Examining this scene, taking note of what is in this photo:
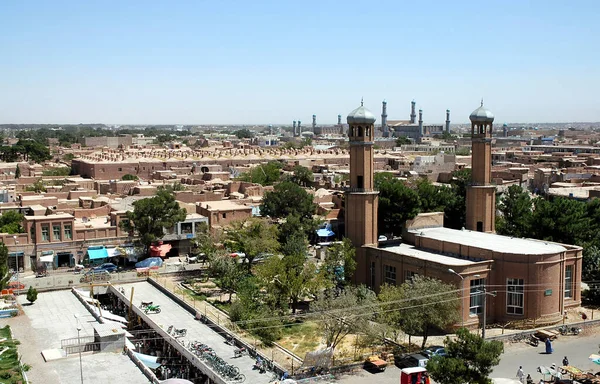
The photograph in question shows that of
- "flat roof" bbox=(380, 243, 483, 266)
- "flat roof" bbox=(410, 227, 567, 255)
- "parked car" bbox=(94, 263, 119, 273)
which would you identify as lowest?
"parked car" bbox=(94, 263, 119, 273)

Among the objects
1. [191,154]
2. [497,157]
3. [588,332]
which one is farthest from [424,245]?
[497,157]

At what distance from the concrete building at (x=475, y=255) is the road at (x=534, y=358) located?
205 cm

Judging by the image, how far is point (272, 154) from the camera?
12450cm

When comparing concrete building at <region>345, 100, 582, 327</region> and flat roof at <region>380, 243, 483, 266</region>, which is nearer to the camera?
concrete building at <region>345, 100, 582, 327</region>

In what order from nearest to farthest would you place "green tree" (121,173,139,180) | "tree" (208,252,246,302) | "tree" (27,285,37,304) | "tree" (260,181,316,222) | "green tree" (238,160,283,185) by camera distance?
"tree" (27,285,37,304) → "tree" (208,252,246,302) → "tree" (260,181,316,222) → "green tree" (238,160,283,185) → "green tree" (121,173,139,180)

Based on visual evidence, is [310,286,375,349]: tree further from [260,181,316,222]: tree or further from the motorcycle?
[260,181,316,222]: tree

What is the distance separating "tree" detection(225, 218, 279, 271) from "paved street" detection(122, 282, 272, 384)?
6076mm

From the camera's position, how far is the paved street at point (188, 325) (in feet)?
93.7

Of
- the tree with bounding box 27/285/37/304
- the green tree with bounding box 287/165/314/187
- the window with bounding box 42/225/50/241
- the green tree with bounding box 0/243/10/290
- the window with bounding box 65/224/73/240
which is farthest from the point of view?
the green tree with bounding box 287/165/314/187

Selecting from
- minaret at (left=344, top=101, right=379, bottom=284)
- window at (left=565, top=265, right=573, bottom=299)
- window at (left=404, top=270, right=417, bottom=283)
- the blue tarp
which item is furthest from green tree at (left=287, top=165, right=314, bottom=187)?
window at (left=565, top=265, right=573, bottom=299)

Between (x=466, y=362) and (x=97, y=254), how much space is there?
3266 centimetres

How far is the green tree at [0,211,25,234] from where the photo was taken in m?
49.1

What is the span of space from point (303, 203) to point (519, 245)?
71.8 ft

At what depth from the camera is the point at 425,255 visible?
37.5 m
